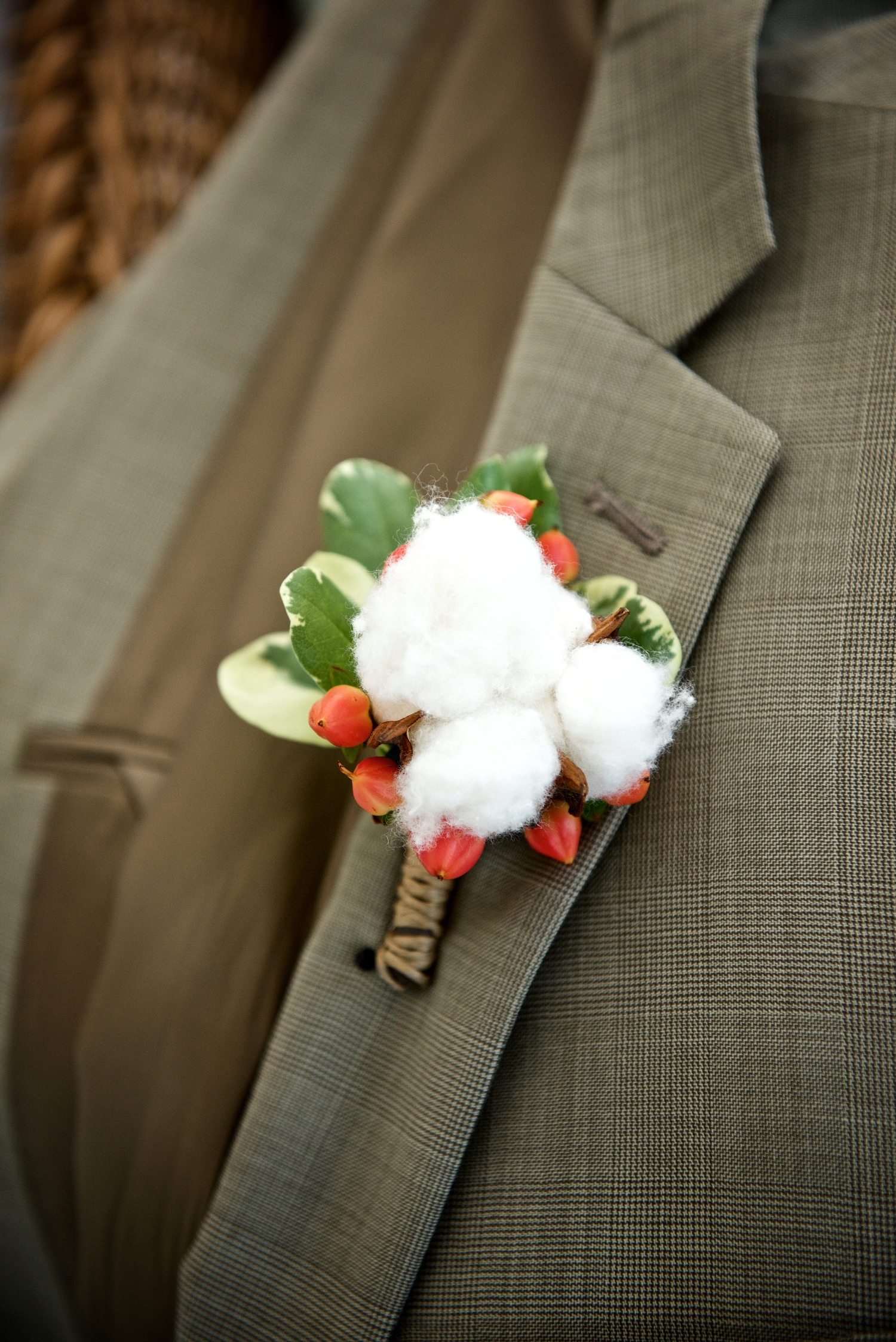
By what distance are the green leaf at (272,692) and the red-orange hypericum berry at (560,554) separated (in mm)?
166

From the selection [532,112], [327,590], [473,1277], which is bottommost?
[473,1277]

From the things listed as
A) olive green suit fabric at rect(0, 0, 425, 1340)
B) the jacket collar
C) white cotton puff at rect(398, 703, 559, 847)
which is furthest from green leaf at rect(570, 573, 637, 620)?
olive green suit fabric at rect(0, 0, 425, 1340)

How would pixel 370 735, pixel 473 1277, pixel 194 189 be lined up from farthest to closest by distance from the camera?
1. pixel 194 189
2. pixel 473 1277
3. pixel 370 735

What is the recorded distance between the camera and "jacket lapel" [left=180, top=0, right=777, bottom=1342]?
19.6 inches

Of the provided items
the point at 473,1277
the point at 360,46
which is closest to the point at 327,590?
the point at 473,1277

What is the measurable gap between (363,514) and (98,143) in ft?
2.95

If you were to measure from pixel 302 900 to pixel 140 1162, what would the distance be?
0.25 m

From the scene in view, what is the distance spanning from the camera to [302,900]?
0.63 metres

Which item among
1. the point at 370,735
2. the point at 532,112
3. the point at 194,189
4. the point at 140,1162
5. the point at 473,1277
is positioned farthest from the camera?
the point at 194,189

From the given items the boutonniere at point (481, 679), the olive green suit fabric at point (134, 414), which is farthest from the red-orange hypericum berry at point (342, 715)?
the olive green suit fabric at point (134, 414)

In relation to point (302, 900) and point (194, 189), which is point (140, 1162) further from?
point (194, 189)

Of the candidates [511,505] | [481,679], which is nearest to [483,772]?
[481,679]

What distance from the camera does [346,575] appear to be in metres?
0.47

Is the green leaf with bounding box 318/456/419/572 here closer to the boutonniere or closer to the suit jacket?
the boutonniere
